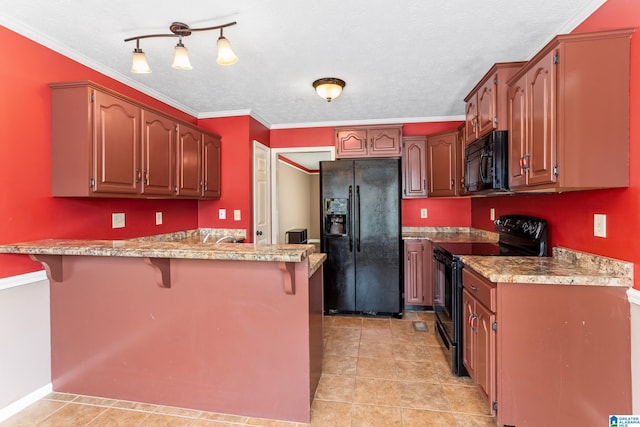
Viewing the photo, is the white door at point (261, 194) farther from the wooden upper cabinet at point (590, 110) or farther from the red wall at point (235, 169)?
the wooden upper cabinet at point (590, 110)

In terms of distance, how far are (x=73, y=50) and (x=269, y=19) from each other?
1.49m

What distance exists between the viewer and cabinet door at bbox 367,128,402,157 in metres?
3.94

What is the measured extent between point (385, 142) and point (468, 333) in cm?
250

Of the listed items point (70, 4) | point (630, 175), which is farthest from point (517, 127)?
point (70, 4)

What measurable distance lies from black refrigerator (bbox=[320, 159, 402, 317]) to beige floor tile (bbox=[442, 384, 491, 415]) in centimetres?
140

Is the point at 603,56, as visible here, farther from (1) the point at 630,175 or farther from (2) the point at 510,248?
(2) the point at 510,248

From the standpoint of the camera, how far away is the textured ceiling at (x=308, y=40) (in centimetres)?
178

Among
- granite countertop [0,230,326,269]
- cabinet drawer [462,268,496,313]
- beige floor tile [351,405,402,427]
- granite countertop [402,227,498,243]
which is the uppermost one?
granite countertop [0,230,326,269]

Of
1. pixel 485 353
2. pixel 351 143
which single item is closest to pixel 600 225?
pixel 485 353

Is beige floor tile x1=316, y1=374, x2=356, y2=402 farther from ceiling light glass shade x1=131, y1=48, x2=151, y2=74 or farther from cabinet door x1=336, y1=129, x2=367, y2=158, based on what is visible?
cabinet door x1=336, y1=129, x2=367, y2=158

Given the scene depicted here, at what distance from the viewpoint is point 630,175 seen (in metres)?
1.53

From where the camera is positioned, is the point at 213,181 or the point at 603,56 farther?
the point at 213,181

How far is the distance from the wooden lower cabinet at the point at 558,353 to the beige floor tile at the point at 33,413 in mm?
2635

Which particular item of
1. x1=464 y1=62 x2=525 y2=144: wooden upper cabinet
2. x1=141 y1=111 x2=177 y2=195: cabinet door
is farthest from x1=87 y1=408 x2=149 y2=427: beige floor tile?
x1=464 y1=62 x2=525 y2=144: wooden upper cabinet
